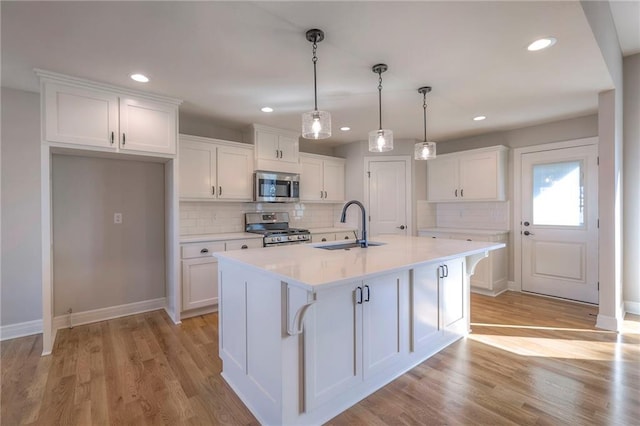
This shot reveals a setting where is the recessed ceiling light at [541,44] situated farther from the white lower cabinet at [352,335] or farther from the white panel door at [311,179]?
the white panel door at [311,179]

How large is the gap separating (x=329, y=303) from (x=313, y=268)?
29cm

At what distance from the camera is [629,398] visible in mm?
1921

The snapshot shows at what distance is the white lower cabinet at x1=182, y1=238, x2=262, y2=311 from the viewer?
3.34 m

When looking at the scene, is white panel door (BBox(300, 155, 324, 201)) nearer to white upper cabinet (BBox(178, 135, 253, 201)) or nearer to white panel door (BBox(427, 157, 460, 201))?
white upper cabinet (BBox(178, 135, 253, 201))

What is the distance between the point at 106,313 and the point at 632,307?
19.4 feet

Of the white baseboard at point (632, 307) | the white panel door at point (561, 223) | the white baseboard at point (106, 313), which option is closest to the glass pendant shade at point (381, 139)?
the white panel door at point (561, 223)

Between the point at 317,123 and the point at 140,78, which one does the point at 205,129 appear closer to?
the point at 140,78

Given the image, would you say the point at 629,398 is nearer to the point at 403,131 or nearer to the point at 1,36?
the point at 403,131

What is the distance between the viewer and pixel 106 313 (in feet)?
11.0

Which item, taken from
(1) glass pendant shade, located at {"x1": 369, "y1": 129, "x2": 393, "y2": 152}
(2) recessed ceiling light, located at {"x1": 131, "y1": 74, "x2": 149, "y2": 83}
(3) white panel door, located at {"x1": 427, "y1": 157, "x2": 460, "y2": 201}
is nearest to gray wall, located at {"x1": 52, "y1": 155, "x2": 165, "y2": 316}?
(2) recessed ceiling light, located at {"x1": 131, "y1": 74, "x2": 149, "y2": 83}

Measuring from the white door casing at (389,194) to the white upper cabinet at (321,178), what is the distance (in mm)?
524

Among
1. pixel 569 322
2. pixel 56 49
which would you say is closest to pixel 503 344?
pixel 569 322

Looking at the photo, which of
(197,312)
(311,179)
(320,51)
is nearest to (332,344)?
(320,51)

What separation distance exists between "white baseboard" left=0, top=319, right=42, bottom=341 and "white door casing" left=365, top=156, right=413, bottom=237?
435 cm
